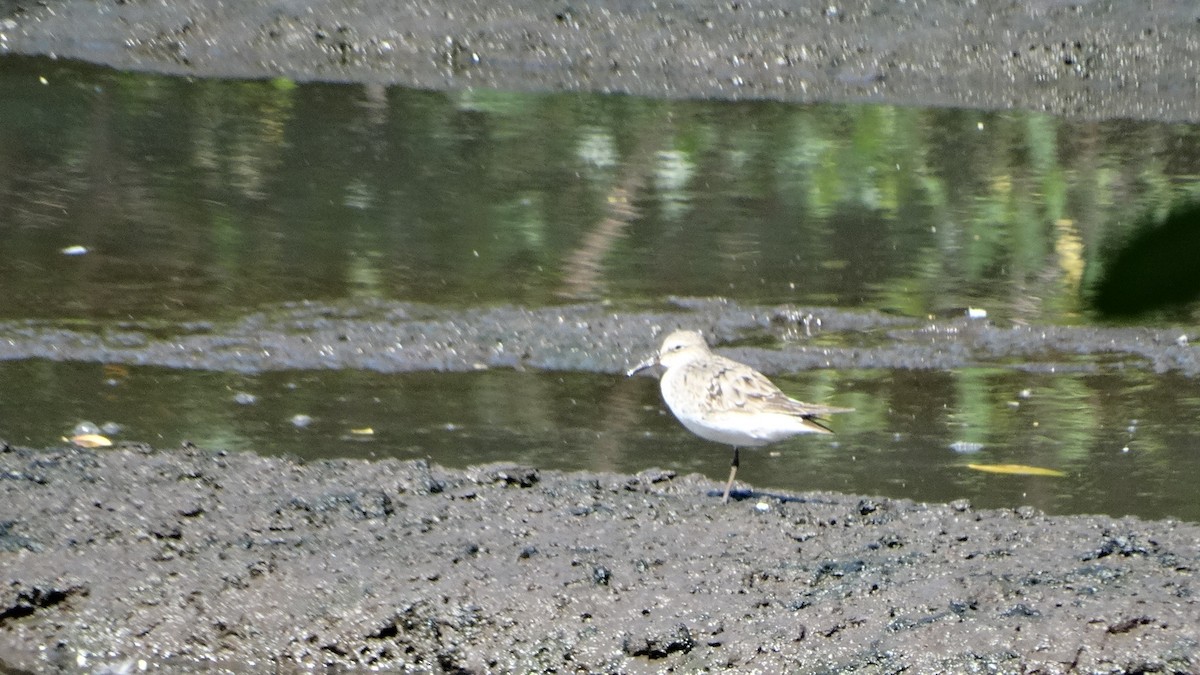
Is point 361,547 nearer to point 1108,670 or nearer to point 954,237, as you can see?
point 1108,670

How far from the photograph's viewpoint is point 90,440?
5.73 meters

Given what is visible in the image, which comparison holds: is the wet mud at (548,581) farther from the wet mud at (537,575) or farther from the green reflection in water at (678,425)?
the green reflection in water at (678,425)

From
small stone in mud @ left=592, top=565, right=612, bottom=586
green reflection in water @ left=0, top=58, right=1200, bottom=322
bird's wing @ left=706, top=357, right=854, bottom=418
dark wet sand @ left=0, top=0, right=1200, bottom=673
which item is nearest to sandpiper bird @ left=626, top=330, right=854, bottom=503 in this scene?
bird's wing @ left=706, top=357, right=854, bottom=418

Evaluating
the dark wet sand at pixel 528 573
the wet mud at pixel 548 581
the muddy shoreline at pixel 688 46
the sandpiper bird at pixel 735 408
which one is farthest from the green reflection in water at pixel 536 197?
the wet mud at pixel 548 581

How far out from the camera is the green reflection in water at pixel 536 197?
303 inches

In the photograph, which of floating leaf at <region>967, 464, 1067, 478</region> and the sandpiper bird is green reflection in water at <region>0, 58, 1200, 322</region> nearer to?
floating leaf at <region>967, 464, 1067, 478</region>

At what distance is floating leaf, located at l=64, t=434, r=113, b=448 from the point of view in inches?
224

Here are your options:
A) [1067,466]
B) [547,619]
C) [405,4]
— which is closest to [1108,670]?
[547,619]

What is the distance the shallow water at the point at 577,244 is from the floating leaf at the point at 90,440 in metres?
0.08

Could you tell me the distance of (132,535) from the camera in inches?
185

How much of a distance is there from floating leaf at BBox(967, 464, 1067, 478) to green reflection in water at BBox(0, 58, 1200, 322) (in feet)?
5.71

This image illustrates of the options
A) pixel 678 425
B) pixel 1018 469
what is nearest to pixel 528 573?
pixel 678 425

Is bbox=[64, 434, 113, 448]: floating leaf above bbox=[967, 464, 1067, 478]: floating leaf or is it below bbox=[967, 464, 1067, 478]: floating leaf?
above

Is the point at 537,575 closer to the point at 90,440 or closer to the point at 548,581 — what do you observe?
the point at 548,581
